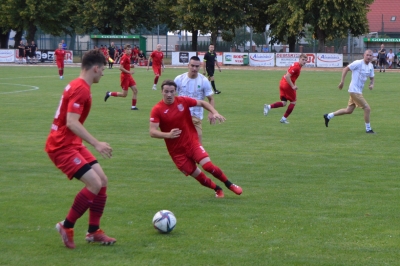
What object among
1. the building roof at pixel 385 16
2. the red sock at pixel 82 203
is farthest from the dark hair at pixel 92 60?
the building roof at pixel 385 16

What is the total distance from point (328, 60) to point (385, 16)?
109 ft

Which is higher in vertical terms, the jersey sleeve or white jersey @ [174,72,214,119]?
white jersey @ [174,72,214,119]

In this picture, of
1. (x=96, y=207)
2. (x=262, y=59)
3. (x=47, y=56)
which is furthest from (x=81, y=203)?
(x=47, y=56)

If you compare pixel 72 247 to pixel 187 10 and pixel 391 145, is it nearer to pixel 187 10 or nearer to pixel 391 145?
pixel 391 145

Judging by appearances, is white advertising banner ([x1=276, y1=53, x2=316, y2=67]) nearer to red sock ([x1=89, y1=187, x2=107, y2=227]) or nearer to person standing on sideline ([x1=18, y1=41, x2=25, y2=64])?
person standing on sideline ([x1=18, y1=41, x2=25, y2=64])

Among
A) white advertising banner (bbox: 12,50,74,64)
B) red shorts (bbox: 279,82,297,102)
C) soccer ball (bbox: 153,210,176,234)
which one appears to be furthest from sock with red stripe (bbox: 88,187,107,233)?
white advertising banner (bbox: 12,50,74,64)

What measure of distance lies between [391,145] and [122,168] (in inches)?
232

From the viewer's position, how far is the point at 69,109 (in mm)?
6195

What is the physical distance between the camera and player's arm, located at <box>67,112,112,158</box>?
239 inches

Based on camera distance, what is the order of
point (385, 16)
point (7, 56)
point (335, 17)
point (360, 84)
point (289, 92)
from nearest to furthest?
point (360, 84) < point (289, 92) < point (335, 17) < point (7, 56) < point (385, 16)

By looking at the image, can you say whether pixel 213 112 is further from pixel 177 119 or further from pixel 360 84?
pixel 360 84

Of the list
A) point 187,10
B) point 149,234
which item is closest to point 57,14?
point 187,10

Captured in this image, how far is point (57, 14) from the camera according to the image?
6719 centimetres

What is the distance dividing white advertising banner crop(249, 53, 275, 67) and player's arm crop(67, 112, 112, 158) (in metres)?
49.3
